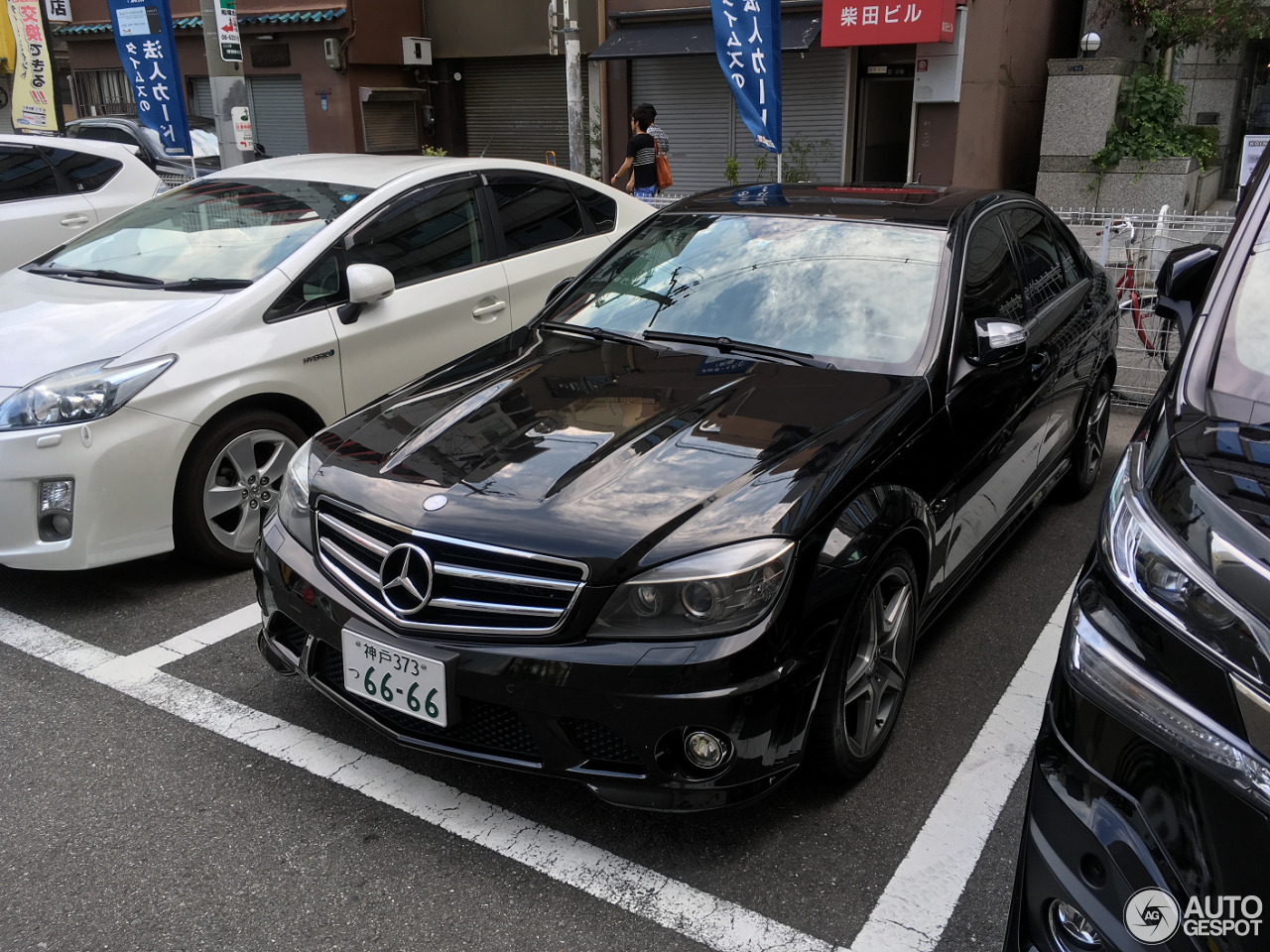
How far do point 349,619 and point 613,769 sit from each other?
2.64ft

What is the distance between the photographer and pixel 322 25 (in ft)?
55.0

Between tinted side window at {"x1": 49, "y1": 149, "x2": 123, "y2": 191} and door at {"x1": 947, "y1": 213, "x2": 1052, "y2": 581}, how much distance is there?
21.3ft

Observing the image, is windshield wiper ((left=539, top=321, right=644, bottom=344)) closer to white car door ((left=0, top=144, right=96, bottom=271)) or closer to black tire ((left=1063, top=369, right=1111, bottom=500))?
black tire ((left=1063, top=369, right=1111, bottom=500))

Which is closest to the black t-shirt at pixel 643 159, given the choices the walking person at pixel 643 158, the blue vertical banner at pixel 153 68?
the walking person at pixel 643 158

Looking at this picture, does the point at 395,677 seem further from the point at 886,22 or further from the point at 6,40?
the point at 6,40

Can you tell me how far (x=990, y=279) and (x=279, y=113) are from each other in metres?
17.3

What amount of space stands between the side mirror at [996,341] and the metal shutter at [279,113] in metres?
16.7

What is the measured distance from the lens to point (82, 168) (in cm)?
773

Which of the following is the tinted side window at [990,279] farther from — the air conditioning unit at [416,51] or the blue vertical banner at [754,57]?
the air conditioning unit at [416,51]

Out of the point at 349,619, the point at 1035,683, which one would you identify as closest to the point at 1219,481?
the point at 1035,683

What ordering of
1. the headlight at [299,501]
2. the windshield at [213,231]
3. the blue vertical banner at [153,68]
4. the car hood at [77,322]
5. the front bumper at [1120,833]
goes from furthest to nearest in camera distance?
the blue vertical banner at [153,68] < the windshield at [213,231] < the car hood at [77,322] < the headlight at [299,501] < the front bumper at [1120,833]

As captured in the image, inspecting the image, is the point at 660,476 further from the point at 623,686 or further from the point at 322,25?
the point at 322,25

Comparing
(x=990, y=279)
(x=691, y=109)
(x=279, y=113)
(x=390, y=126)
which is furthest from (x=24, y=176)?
(x=279, y=113)

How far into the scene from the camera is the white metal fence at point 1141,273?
6.62 meters
